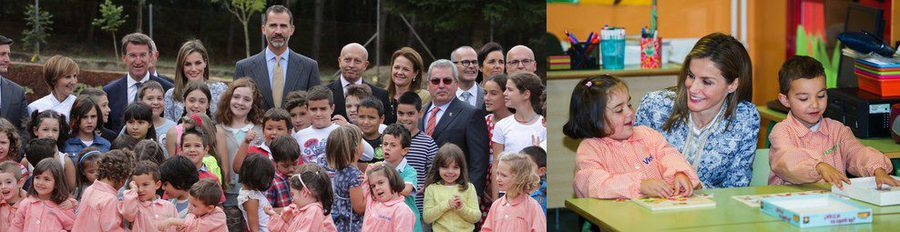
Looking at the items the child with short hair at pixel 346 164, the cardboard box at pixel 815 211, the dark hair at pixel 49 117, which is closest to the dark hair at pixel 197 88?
the child with short hair at pixel 346 164

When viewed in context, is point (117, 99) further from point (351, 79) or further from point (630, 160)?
point (630, 160)

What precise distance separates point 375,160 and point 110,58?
97 cm

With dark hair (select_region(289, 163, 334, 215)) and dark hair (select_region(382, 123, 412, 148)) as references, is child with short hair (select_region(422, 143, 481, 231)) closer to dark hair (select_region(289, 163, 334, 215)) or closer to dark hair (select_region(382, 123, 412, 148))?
dark hair (select_region(382, 123, 412, 148))

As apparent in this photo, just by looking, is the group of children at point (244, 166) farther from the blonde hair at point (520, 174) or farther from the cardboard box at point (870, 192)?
the cardboard box at point (870, 192)

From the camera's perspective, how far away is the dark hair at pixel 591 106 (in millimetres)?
4328

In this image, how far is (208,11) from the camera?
4.23 meters

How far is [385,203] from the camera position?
4.27 meters

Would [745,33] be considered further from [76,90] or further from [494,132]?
[76,90]

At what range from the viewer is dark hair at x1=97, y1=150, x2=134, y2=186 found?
4.25 meters

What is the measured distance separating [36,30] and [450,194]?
1.53 metres

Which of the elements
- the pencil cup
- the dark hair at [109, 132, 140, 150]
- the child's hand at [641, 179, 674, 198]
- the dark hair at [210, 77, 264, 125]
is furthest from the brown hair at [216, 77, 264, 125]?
the pencil cup

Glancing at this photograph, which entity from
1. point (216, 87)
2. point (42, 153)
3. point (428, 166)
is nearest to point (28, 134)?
point (42, 153)

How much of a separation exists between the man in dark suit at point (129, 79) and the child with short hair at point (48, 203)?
302 mm

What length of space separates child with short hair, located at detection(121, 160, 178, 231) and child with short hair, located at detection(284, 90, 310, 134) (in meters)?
0.49
